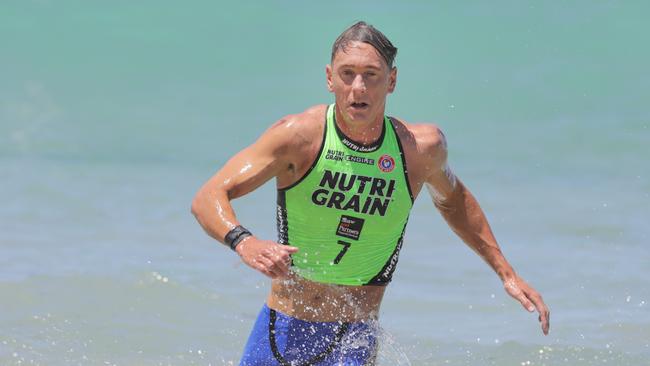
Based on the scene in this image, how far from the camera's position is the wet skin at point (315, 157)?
4.64 m

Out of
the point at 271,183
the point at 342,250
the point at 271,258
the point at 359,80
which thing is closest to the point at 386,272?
the point at 342,250

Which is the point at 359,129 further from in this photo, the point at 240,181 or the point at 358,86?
the point at 240,181

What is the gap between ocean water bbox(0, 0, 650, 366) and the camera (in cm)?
800

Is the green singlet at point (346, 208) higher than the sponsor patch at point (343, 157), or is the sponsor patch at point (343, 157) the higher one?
the sponsor patch at point (343, 157)

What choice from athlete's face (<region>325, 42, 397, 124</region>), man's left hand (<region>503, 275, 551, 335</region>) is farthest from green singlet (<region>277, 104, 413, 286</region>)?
man's left hand (<region>503, 275, 551, 335</region>)

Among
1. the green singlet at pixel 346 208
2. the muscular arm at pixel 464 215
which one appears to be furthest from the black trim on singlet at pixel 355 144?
the muscular arm at pixel 464 215

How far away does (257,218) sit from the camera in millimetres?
10539

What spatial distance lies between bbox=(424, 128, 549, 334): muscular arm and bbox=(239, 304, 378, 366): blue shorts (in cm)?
72

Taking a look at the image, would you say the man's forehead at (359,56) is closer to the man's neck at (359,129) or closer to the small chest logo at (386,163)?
the man's neck at (359,129)

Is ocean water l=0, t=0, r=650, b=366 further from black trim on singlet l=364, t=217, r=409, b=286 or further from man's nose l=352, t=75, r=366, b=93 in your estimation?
man's nose l=352, t=75, r=366, b=93

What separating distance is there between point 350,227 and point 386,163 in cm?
29

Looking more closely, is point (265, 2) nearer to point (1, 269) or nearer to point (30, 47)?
point (30, 47)

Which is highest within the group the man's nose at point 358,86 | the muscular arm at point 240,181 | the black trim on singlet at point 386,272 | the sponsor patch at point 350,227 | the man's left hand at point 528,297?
the man's nose at point 358,86

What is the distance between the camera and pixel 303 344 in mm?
4965
